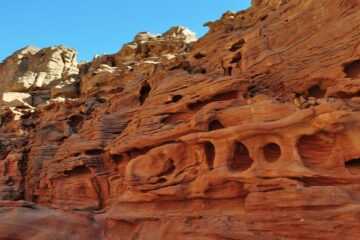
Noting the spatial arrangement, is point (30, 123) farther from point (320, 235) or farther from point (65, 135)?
point (320, 235)

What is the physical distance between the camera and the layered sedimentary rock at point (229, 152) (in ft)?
27.1

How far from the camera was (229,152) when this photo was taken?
9789 mm

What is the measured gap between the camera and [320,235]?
7.43m

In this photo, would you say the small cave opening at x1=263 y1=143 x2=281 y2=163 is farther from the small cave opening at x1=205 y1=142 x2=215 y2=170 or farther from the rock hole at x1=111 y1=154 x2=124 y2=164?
the rock hole at x1=111 y1=154 x2=124 y2=164

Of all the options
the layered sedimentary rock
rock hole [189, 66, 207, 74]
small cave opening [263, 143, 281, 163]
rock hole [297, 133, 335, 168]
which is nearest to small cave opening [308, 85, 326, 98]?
the layered sedimentary rock

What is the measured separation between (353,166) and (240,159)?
302 centimetres

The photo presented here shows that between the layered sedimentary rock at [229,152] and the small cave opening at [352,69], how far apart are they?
36 millimetres

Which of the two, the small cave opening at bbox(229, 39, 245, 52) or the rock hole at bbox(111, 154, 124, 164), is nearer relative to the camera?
the rock hole at bbox(111, 154, 124, 164)

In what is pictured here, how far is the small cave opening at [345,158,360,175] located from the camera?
8328 millimetres

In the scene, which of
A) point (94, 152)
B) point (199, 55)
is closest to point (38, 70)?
point (199, 55)

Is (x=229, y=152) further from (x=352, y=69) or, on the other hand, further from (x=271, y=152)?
(x=352, y=69)

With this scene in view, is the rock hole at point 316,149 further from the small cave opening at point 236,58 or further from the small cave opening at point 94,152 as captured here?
the small cave opening at point 94,152

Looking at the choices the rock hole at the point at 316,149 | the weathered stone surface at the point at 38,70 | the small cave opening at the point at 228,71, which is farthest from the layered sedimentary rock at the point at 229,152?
the weathered stone surface at the point at 38,70

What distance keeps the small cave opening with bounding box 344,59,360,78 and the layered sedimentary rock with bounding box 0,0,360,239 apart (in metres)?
0.04
